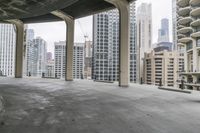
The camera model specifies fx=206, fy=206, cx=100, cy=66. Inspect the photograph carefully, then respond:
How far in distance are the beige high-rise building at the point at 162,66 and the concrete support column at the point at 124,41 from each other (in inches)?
2923

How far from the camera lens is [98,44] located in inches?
1743

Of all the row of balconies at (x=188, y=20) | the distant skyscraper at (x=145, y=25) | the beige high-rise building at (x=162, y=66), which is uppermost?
the distant skyscraper at (x=145, y=25)

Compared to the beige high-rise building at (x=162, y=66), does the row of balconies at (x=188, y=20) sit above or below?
above

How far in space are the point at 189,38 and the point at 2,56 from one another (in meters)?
44.2

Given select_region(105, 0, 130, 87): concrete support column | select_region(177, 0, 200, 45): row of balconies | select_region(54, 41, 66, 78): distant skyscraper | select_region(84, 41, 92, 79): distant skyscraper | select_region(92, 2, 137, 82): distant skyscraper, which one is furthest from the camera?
select_region(84, 41, 92, 79): distant skyscraper

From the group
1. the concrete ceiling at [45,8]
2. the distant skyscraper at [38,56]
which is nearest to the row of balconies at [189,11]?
the concrete ceiling at [45,8]

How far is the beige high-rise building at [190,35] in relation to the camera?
44.6 meters

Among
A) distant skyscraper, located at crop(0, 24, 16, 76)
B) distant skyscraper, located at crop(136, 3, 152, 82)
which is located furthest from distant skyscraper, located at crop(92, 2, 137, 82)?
distant skyscraper, located at crop(136, 3, 152, 82)

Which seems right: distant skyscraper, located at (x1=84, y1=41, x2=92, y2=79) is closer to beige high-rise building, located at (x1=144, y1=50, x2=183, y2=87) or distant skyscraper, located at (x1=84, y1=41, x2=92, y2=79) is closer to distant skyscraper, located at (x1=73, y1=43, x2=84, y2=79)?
distant skyscraper, located at (x1=73, y1=43, x2=84, y2=79)

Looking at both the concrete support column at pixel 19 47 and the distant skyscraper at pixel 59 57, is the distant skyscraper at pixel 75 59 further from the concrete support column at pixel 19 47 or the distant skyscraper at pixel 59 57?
the concrete support column at pixel 19 47

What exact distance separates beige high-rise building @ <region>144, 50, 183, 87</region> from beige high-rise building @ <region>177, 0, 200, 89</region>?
107 ft

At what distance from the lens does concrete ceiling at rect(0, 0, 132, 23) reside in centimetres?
1191

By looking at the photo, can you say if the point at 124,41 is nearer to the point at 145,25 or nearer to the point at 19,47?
the point at 19,47

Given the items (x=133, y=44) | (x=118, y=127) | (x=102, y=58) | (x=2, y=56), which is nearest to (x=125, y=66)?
(x=118, y=127)
